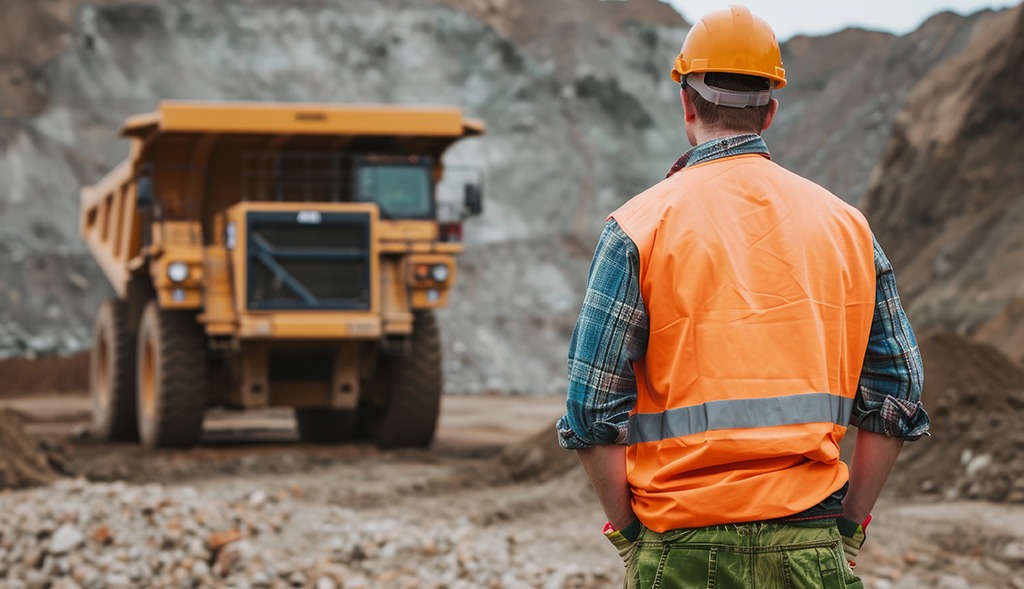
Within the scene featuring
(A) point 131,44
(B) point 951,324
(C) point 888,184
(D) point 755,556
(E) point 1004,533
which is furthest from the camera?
(A) point 131,44

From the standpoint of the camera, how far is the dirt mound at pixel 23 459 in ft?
33.7

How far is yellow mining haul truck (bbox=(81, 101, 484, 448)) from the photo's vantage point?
11.9 metres

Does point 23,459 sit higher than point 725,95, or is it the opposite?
point 725,95

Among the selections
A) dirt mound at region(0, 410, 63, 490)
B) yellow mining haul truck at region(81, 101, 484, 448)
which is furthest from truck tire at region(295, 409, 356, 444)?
dirt mound at region(0, 410, 63, 490)

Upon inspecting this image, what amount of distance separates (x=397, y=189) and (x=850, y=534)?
10.1 m

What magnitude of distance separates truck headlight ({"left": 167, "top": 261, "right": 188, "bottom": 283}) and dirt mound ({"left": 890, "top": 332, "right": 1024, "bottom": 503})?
6051mm

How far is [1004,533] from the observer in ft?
26.5

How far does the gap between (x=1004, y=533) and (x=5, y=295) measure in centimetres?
2473

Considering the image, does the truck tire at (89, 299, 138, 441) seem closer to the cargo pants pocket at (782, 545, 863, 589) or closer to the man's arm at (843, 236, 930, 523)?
the man's arm at (843, 236, 930, 523)

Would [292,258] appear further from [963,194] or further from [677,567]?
[963,194]

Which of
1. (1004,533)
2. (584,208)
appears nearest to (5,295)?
(584,208)

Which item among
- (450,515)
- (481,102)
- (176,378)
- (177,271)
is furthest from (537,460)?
(481,102)

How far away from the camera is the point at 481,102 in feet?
134

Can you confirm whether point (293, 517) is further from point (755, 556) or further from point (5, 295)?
point (5, 295)
